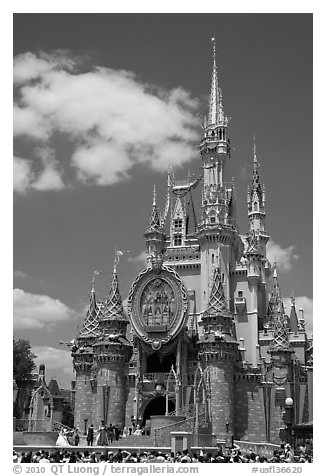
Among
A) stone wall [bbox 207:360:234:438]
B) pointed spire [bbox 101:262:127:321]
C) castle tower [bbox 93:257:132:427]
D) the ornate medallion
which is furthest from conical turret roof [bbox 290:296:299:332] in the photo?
castle tower [bbox 93:257:132:427]

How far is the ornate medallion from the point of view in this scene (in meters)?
78.0

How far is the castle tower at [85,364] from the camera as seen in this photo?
8288 cm

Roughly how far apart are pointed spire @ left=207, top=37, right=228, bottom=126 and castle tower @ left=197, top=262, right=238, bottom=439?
27.0 meters

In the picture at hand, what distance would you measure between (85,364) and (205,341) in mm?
18430

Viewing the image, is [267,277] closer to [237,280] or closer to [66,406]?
[237,280]

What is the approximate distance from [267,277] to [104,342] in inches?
1260

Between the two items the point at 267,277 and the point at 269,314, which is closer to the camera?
the point at 269,314

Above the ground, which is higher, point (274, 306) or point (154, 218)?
point (154, 218)

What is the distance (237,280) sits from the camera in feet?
290

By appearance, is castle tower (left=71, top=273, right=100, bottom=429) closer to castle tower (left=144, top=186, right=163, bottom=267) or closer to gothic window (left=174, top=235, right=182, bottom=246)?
castle tower (left=144, top=186, right=163, bottom=267)

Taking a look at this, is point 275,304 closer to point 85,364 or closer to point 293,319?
point 293,319

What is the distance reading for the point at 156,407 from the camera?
79.3 m

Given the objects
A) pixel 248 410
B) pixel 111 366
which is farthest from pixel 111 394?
pixel 248 410
